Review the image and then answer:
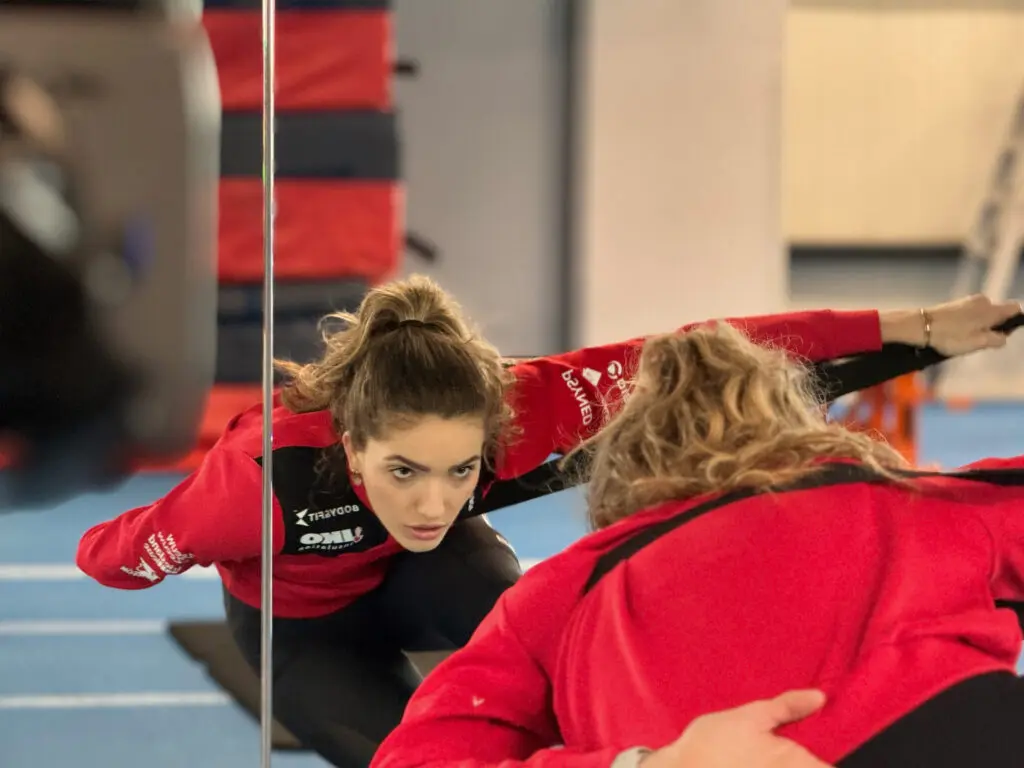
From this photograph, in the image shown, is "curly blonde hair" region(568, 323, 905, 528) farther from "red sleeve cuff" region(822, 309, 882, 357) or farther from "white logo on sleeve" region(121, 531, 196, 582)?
"white logo on sleeve" region(121, 531, 196, 582)

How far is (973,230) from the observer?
3959mm

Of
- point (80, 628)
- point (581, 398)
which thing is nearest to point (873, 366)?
point (581, 398)

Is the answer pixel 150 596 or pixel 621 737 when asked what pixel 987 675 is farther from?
pixel 150 596

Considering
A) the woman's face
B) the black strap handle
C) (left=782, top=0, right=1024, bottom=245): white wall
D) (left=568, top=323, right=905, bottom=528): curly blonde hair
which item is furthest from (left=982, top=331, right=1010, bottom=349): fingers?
(left=782, top=0, right=1024, bottom=245): white wall

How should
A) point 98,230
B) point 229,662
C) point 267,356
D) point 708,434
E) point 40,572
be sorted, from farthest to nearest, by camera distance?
point 40,572, point 229,662, point 98,230, point 267,356, point 708,434

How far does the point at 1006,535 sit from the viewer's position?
0.67 meters

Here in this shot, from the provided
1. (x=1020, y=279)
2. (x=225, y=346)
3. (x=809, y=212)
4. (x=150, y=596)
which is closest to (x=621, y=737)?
(x=225, y=346)

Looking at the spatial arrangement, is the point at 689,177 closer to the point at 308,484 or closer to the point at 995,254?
the point at 308,484

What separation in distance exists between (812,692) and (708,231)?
→ 115cm

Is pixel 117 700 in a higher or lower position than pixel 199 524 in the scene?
lower

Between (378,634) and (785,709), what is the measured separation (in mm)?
611

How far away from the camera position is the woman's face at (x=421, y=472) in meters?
0.93

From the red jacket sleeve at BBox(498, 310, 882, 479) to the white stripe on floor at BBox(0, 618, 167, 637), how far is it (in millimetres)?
851

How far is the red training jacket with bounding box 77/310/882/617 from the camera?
0.98m
